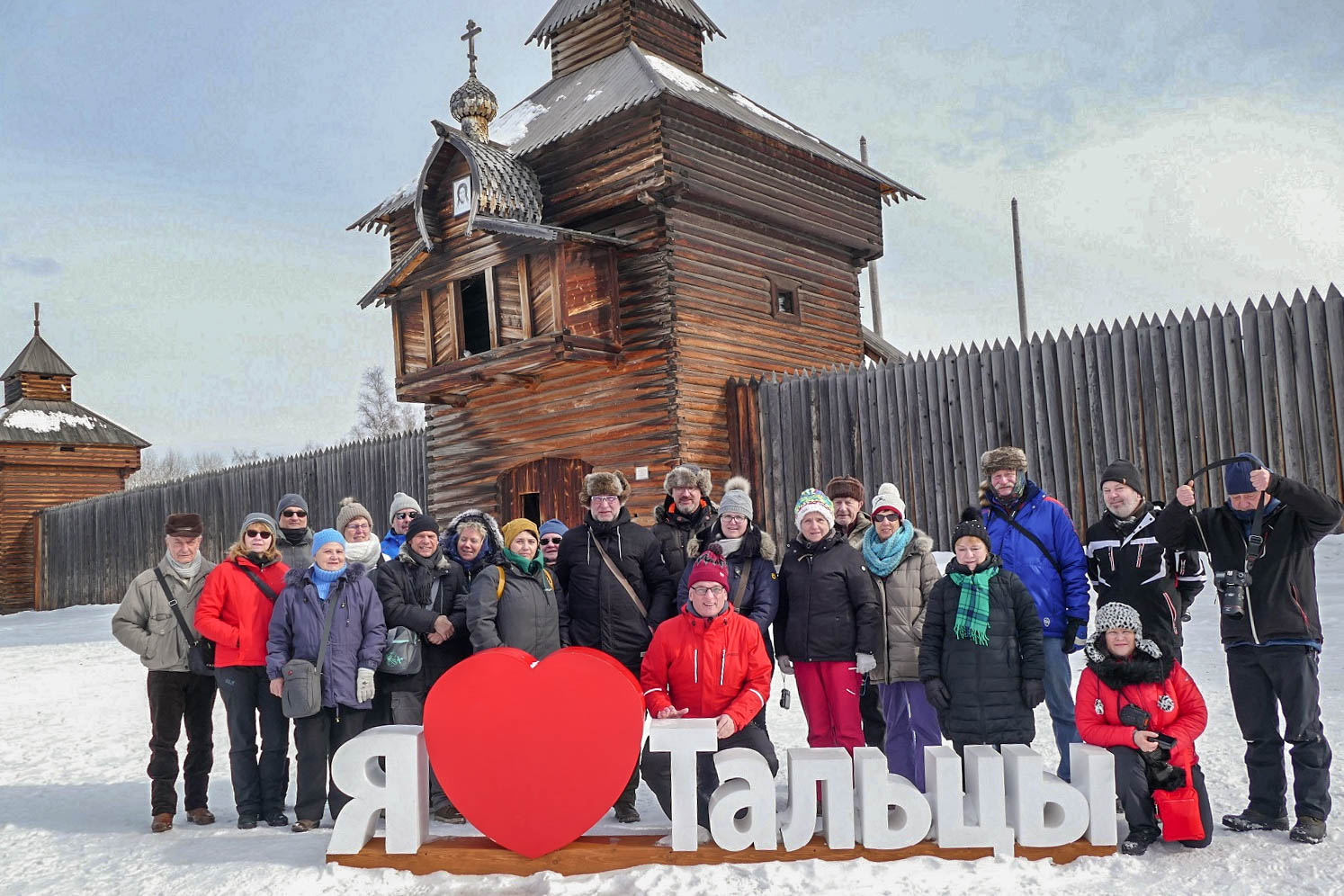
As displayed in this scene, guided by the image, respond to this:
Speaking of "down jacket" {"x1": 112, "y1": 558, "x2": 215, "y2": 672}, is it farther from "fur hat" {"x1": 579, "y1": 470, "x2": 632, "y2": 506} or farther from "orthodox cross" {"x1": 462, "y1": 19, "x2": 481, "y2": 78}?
"orthodox cross" {"x1": 462, "y1": 19, "x2": 481, "y2": 78}

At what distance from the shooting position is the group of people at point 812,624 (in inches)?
189

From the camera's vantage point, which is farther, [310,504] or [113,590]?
[113,590]

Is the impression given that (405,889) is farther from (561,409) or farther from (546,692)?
(561,409)

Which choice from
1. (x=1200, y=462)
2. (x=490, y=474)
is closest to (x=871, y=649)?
(x=1200, y=462)

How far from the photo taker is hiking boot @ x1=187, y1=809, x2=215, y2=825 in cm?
558

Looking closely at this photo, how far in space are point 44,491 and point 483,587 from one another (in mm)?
30119

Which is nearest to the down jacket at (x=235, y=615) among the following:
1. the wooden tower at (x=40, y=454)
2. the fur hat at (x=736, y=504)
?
the fur hat at (x=736, y=504)

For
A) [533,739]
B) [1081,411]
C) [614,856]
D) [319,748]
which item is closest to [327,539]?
[319,748]

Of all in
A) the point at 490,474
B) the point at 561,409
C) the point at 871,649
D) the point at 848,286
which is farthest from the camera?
the point at 848,286

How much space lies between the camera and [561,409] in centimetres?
1565

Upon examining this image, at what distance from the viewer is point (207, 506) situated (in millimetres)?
23609

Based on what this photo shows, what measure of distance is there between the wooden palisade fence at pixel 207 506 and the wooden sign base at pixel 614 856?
12.7 meters

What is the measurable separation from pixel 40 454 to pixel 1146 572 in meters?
32.4

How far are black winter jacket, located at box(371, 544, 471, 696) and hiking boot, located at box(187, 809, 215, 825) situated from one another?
1118mm
